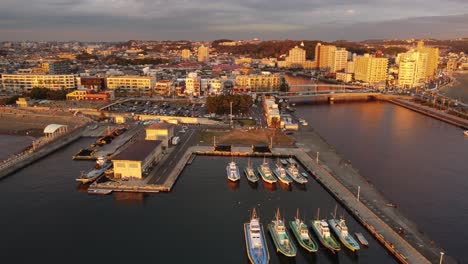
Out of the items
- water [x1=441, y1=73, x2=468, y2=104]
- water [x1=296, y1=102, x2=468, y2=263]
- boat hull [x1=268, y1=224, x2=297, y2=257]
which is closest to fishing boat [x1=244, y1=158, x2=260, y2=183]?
boat hull [x1=268, y1=224, x2=297, y2=257]

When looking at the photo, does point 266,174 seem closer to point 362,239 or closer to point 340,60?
point 362,239

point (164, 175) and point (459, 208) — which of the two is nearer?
point (459, 208)

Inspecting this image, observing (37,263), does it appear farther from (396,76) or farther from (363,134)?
(396,76)

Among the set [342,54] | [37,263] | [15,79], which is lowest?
[37,263]

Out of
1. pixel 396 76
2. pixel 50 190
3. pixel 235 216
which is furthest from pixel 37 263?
pixel 396 76

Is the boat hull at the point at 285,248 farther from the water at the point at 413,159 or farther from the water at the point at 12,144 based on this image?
the water at the point at 12,144

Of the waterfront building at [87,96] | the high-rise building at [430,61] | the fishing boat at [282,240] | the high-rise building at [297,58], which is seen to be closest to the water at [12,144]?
the waterfront building at [87,96]

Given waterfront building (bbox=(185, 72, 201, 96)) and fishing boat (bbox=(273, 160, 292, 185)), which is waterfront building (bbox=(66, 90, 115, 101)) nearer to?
waterfront building (bbox=(185, 72, 201, 96))
